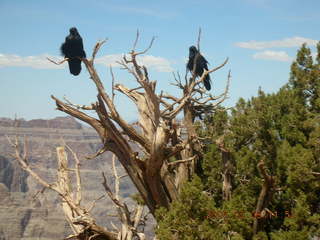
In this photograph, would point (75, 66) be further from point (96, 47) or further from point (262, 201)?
point (262, 201)

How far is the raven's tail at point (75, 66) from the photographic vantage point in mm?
11867

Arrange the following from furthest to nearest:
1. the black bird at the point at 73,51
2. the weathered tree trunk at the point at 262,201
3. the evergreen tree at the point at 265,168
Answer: the black bird at the point at 73,51
the weathered tree trunk at the point at 262,201
the evergreen tree at the point at 265,168

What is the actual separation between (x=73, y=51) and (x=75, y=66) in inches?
15.3

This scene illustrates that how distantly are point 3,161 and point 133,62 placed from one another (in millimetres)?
199042

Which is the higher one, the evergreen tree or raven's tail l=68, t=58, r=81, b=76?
raven's tail l=68, t=58, r=81, b=76

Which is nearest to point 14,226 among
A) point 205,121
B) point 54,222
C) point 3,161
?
point 54,222

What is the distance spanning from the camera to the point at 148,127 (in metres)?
12.1

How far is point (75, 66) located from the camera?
39.3 feet

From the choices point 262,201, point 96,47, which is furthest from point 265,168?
point 96,47

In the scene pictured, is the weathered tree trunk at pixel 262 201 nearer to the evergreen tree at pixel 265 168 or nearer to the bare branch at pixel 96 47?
the evergreen tree at pixel 265 168

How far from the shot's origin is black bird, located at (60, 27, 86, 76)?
11.8m

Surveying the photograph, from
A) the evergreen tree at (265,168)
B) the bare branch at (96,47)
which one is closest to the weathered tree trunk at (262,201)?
the evergreen tree at (265,168)

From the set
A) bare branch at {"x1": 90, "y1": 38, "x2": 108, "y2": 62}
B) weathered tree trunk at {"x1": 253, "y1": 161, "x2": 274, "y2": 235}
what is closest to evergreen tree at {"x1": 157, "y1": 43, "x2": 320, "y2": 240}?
weathered tree trunk at {"x1": 253, "y1": 161, "x2": 274, "y2": 235}

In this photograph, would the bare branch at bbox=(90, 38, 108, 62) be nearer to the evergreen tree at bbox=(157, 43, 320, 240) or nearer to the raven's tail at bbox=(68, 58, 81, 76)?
the raven's tail at bbox=(68, 58, 81, 76)
